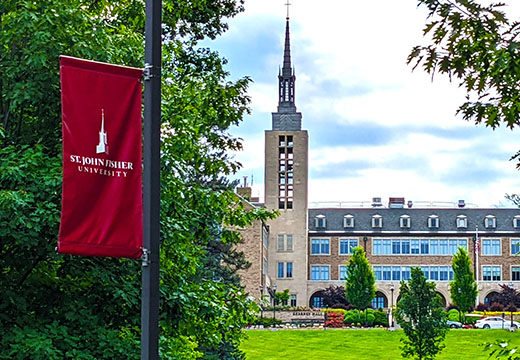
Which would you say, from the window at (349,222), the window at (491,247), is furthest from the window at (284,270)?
the window at (491,247)

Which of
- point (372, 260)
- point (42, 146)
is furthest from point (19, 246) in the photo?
point (372, 260)

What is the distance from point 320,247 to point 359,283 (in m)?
14.1

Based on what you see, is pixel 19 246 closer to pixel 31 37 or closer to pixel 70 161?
pixel 31 37

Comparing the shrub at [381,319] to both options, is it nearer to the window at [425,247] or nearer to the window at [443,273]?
the window at [443,273]

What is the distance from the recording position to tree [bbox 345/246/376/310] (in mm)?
71250

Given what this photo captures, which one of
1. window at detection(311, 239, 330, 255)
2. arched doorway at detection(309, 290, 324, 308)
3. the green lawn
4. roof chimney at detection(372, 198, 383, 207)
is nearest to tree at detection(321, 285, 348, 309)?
arched doorway at detection(309, 290, 324, 308)

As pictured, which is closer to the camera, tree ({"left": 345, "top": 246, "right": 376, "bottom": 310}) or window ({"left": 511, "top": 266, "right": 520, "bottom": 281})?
tree ({"left": 345, "top": 246, "right": 376, "bottom": 310})

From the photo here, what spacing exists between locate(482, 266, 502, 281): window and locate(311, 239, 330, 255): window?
1545cm

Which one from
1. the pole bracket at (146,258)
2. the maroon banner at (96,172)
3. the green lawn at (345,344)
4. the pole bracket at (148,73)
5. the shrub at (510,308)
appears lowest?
the green lawn at (345,344)

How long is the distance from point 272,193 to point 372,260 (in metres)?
12.3

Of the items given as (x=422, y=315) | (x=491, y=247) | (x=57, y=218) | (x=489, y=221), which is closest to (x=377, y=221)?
(x=489, y=221)

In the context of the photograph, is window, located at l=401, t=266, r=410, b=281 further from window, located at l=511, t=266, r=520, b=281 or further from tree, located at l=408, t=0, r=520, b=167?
tree, located at l=408, t=0, r=520, b=167

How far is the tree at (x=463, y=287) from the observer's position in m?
71.9

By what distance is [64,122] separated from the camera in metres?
5.47
